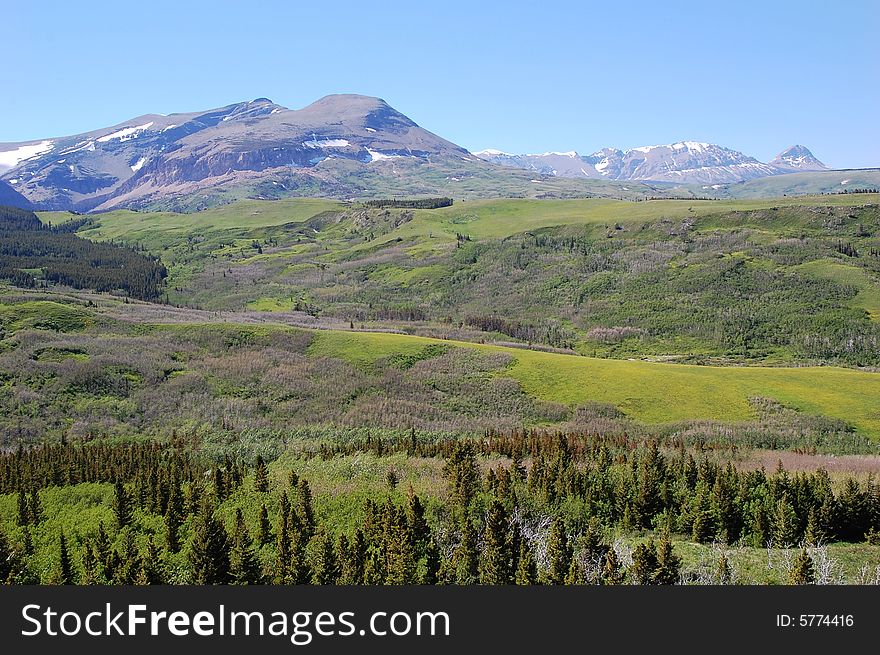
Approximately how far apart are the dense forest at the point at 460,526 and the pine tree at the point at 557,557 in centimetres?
10

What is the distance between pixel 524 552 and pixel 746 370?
82127 mm

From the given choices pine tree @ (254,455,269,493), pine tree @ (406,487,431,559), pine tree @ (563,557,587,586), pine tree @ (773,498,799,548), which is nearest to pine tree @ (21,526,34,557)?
pine tree @ (254,455,269,493)

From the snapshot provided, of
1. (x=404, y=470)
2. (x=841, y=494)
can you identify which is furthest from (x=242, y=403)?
(x=841, y=494)

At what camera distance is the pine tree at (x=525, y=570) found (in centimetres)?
3064

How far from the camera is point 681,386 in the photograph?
9356 centimetres

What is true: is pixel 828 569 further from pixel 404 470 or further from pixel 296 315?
pixel 296 315

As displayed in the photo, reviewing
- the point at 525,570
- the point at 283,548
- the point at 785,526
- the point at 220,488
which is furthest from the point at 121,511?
the point at 785,526

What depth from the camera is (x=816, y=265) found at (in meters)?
170

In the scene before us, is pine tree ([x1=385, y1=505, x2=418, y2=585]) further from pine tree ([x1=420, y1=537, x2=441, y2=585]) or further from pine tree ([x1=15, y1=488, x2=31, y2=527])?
pine tree ([x1=15, y1=488, x2=31, y2=527])

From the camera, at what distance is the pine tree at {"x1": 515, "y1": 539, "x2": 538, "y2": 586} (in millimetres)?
30641

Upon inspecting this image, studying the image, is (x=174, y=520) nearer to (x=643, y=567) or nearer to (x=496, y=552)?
(x=496, y=552)

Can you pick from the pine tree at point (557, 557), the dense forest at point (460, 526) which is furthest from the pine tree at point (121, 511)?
the pine tree at point (557, 557)

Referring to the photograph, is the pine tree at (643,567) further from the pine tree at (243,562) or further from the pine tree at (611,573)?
the pine tree at (243,562)

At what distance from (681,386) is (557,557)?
67.9m
